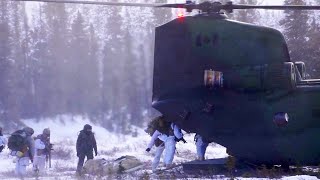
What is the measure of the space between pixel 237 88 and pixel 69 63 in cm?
4598

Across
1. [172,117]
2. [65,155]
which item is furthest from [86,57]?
[172,117]

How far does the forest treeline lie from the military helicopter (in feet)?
111

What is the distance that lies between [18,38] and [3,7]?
4.98 metres

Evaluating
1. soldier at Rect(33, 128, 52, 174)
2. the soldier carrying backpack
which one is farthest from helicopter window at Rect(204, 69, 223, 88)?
soldier at Rect(33, 128, 52, 174)

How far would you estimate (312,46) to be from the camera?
3562 cm

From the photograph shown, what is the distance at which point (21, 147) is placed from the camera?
14406 millimetres

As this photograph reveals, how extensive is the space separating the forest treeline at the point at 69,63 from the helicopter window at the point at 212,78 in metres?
33.9

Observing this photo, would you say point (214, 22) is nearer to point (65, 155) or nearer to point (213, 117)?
point (213, 117)

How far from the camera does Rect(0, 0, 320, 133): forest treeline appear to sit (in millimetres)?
48000

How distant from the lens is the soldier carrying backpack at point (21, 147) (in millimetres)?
14312

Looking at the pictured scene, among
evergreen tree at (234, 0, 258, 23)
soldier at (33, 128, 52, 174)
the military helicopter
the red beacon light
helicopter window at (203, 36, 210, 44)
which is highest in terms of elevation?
evergreen tree at (234, 0, 258, 23)

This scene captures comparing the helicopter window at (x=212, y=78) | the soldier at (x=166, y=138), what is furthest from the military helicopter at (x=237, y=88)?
the soldier at (x=166, y=138)

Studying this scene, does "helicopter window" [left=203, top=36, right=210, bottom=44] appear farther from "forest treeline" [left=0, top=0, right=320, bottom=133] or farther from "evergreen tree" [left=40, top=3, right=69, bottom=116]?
"evergreen tree" [left=40, top=3, right=69, bottom=116]

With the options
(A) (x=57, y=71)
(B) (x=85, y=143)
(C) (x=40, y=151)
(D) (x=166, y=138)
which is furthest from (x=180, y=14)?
(A) (x=57, y=71)
